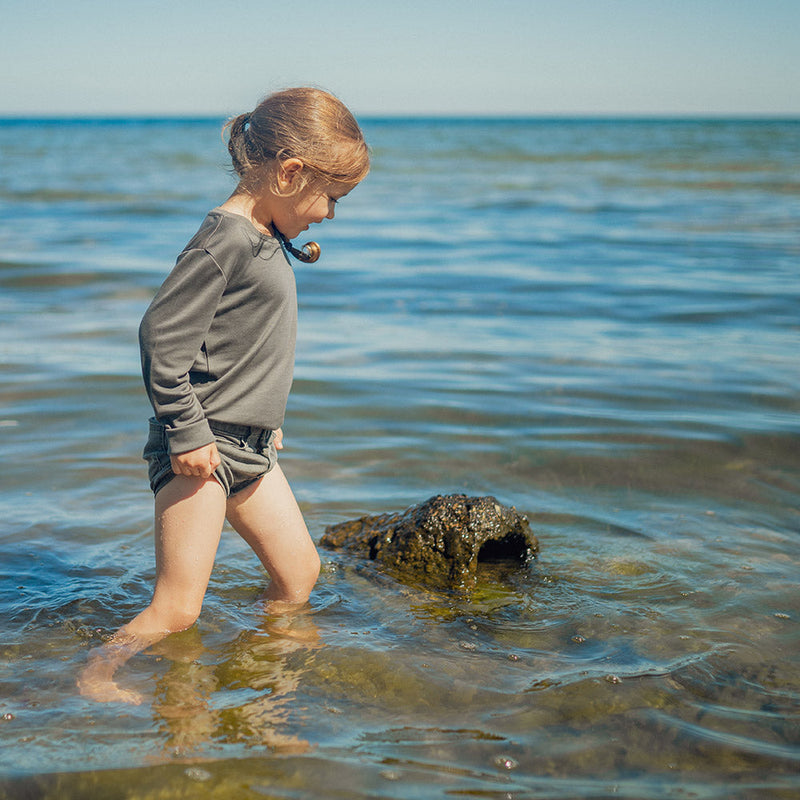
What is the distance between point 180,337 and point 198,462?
408 millimetres

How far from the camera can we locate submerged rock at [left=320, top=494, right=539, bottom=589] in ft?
13.5

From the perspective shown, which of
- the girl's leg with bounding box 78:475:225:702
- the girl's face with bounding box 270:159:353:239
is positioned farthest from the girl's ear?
the girl's leg with bounding box 78:475:225:702

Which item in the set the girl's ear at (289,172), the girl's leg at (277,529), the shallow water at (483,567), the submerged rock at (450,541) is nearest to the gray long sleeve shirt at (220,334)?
the girl's ear at (289,172)

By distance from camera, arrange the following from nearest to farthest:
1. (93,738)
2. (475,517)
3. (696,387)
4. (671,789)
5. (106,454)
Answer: (671,789) < (93,738) < (475,517) < (106,454) < (696,387)

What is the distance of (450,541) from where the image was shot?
4.14 meters

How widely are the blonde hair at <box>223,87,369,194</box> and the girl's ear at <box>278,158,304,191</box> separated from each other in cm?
2

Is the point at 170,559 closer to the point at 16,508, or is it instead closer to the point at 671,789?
the point at 671,789

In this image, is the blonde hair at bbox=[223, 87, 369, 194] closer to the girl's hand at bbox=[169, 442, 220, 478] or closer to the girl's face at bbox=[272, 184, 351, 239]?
the girl's face at bbox=[272, 184, 351, 239]

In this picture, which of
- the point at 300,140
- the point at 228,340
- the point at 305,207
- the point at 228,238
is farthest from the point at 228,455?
the point at 300,140

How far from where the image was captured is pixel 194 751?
268 centimetres

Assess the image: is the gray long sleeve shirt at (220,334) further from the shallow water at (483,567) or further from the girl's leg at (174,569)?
the shallow water at (483,567)

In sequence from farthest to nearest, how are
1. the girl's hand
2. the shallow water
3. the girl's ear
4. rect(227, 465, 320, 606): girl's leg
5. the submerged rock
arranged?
the submerged rock, rect(227, 465, 320, 606): girl's leg, the girl's ear, the girl's hand, the shallow water

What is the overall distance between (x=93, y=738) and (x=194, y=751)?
13.1 inches

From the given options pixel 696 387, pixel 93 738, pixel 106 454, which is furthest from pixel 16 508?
pixel 696 387
